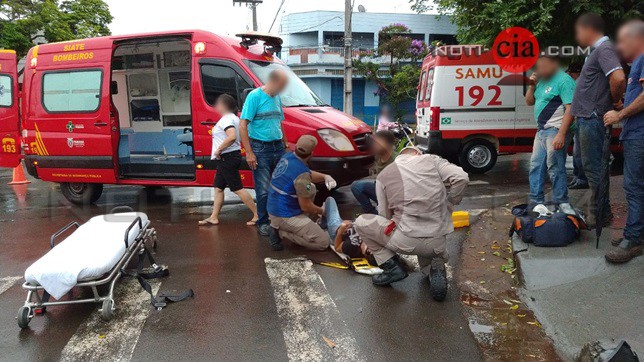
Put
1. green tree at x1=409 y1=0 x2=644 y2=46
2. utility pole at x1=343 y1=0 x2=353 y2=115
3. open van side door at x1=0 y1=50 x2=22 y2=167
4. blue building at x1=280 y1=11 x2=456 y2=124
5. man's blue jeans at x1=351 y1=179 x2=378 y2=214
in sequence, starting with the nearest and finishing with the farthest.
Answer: man's blue jeans at x1=351 y1=179 x2=378 y2=214, green tree at x1=409 y1=0 x2=644 y2=46, open van side door at x1=0 y1=50 x2=22 y2=167, utility pole at x1=343 y1=0 x2=353 y2=115, blue building at x1=280 y1=11 x2=456 y2=124

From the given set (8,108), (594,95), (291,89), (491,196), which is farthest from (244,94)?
(8,108)

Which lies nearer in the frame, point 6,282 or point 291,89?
point 6,282

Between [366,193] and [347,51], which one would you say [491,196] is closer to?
[366,193]

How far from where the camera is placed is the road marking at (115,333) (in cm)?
337

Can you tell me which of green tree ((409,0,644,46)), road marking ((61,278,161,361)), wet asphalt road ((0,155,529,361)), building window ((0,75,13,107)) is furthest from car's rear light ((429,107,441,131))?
building window ((0,75,13,107))

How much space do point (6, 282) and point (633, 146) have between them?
5770mm

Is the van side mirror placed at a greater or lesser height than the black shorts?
greater

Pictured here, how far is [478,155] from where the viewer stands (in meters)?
10.5

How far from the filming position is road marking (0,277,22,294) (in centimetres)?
467

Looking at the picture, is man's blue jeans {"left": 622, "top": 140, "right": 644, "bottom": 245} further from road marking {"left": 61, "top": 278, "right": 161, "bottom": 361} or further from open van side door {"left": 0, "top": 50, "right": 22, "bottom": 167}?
open van side door {"left": 0, "top": 50, "right": 22, "bottom": 167}

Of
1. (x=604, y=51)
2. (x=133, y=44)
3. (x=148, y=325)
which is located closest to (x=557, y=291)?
(x=604, y=51)

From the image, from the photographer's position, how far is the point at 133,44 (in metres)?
7.78

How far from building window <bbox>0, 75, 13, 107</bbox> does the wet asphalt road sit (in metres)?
4.29

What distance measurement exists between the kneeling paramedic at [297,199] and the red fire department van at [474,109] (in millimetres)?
5375
